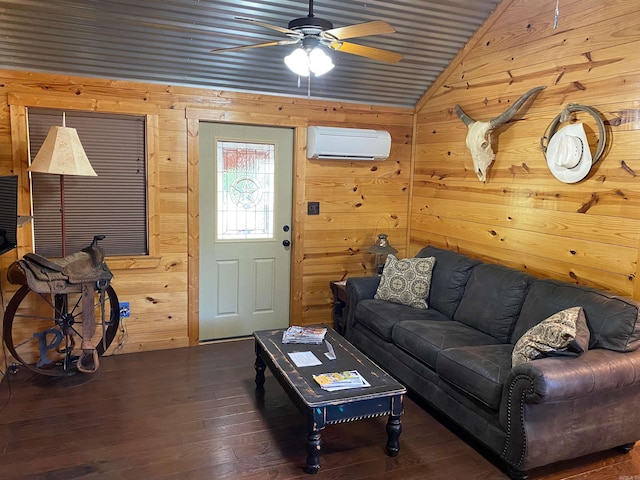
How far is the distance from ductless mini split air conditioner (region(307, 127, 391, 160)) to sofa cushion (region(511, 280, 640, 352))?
6.39 feet

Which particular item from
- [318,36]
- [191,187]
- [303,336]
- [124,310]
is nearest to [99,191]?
[191,187]

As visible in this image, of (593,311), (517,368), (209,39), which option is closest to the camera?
(517,368)

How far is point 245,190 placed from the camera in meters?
4.17

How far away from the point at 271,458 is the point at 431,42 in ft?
10.6

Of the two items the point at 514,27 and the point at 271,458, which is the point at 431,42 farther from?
the point at 271,458

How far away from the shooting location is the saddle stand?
3.05 meters

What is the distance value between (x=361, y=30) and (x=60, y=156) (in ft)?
7.06

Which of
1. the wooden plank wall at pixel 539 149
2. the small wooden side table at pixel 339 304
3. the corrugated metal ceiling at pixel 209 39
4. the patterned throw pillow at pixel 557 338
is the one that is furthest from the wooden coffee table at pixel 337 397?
the corrugated metal ceiling at pixel 209 39

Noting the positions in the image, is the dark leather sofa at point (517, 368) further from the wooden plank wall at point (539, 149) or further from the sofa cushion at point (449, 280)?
the wooden plank wall at point (539, 149)

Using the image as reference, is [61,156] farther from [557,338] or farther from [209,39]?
[557,338]

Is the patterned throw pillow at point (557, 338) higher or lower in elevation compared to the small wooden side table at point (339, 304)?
higher

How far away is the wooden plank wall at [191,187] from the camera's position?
3467 millimetres

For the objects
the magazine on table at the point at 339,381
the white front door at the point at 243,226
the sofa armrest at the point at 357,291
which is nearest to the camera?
the magazine on table at the point at 339,381

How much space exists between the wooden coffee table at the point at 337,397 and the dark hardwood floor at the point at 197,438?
0.16 meters
